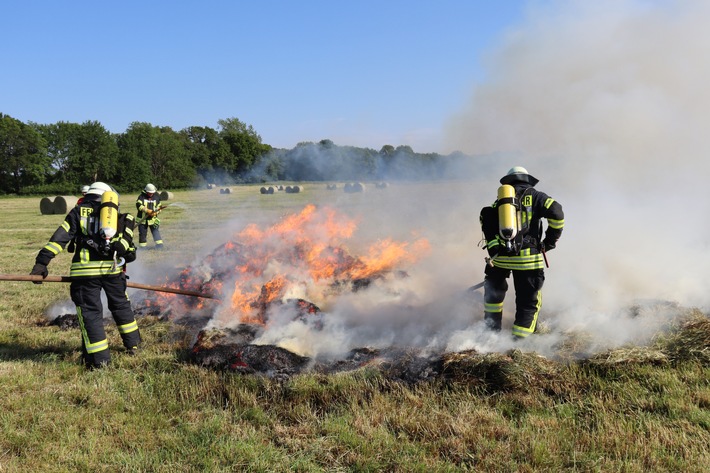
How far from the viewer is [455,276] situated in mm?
8352

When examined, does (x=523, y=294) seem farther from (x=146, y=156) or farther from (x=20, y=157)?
(x=20, y=157)

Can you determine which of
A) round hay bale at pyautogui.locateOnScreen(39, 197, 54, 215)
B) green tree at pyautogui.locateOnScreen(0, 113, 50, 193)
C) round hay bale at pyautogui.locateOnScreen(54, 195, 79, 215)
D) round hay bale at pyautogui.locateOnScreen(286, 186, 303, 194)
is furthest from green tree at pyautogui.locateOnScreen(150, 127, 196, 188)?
green tree at pyautogui.locateOnScreen(0, 113, 50, 193)

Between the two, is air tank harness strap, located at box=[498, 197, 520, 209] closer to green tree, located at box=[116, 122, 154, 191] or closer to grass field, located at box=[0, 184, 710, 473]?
grass field, located at box=[0, 184, 710, 473]

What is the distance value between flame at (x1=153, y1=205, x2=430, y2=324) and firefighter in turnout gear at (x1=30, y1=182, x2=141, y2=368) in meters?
1.56

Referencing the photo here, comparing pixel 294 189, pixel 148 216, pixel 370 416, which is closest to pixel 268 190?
pixel 294 189

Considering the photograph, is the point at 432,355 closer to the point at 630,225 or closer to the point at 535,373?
the point at 535,373

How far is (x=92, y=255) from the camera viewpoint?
208 inches

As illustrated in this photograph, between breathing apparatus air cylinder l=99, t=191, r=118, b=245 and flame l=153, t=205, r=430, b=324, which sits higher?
breathing apparatus air cylinder l=99, t=191, r=118, b=245

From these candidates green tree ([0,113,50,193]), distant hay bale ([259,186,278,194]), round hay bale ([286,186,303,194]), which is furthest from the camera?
green tree ([0,113,50,193])

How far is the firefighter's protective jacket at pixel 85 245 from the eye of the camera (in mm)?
5219

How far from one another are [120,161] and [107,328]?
56.9 meters

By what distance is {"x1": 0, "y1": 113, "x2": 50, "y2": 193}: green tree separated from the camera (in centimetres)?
5116

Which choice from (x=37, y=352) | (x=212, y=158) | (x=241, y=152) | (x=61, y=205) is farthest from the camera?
(x=61, y=205)

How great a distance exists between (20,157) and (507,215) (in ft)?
200
